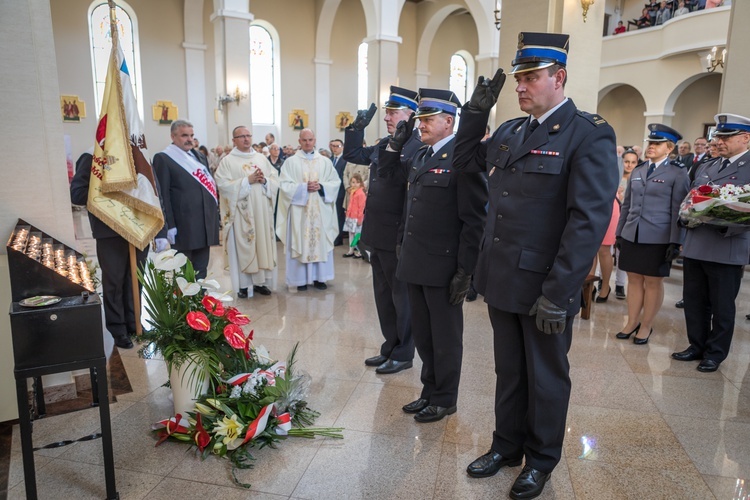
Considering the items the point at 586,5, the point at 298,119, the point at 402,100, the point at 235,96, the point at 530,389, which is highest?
the point at 586,5

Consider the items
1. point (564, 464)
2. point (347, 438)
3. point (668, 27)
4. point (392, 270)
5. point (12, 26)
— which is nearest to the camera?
point (564, 464)

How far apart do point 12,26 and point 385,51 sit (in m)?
10.4

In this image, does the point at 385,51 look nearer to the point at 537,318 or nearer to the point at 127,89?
the point at 127,89

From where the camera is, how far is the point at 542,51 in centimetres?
217

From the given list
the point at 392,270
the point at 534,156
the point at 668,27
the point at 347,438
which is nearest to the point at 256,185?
the point at 392,270

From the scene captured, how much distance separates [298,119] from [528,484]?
1421 cm

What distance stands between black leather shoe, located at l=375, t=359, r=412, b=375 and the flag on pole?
2.03 meters

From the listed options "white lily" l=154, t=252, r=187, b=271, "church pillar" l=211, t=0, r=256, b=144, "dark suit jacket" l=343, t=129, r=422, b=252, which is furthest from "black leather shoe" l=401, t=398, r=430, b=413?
"church pillar" l=211, t=0, r=256, b=144

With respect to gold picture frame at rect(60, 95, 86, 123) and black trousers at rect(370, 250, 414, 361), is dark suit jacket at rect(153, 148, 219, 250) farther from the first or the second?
gold picture frame at rect(60, 95, 86, 123)

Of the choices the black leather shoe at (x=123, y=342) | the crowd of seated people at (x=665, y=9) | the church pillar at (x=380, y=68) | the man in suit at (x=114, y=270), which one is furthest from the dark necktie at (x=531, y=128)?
the crowd of seated people at (x=665, y=9)

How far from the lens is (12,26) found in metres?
3.17

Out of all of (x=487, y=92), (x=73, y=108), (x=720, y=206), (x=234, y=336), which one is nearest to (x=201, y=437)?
(x=234, y=336)

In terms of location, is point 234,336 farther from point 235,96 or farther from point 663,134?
point 235,96

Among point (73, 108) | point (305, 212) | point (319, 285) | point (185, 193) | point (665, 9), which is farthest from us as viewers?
point (665, 9)
